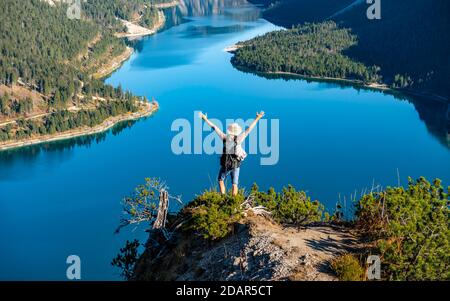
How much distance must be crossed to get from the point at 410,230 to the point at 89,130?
12778 centimetres

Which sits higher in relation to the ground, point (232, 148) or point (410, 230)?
point (232, 148)

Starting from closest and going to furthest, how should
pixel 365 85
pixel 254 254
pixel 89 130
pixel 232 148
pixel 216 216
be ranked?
pixel 254 254
pixel 216 216
pixel 232 148
pixel 89 130
pixel 365 85

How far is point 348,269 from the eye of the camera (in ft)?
48.1

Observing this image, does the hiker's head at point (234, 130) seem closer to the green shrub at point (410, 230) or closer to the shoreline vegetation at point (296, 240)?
the shoreline vegetation at point (296, 240)

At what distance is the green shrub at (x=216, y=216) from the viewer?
18025 mm

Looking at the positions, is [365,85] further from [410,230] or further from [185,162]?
[410,230]

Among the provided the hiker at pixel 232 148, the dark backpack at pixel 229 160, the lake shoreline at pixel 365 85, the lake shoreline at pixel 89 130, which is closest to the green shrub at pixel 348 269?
the hiker at pixel 232 148

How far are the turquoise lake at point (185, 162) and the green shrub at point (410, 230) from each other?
1927 inches

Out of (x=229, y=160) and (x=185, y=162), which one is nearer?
(x=229, y=160)

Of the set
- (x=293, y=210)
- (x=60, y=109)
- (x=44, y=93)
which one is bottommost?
(x=60, y=109)

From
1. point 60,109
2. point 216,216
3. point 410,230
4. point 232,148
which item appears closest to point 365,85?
point 60,109

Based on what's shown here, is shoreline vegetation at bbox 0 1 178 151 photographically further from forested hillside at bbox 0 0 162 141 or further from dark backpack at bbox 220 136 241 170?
dark backpack at bbox 220 136 241 170

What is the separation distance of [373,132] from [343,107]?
23.0 meters
